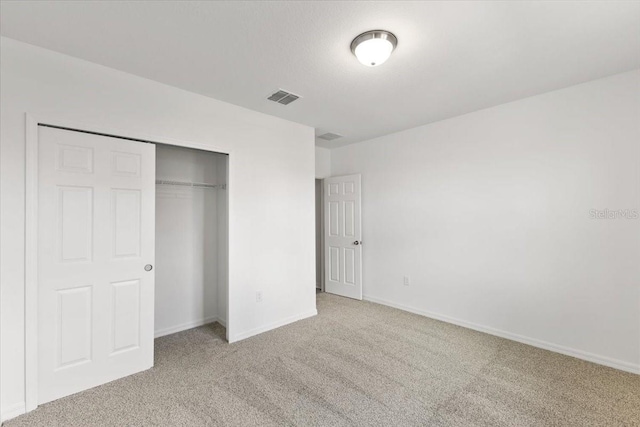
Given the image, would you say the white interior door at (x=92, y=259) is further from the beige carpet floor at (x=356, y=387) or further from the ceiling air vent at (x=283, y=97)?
the ceiling air vent at (x=283, y=97)

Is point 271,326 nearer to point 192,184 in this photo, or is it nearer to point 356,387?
point 356,387

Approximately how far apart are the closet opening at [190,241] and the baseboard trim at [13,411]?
4.26 feet

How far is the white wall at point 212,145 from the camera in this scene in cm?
198

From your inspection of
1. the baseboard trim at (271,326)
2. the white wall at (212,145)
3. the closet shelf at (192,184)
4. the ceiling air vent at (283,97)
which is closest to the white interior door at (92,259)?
the white wall at (212,145)

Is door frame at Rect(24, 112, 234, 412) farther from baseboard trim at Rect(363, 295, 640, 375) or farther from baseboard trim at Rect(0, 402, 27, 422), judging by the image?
baseboard trim at Rect(363, 295, 640, 375)

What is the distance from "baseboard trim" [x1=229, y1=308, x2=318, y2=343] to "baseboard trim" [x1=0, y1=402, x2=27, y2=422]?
157 cm

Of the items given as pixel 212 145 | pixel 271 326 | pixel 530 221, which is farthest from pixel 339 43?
pixel 271 326

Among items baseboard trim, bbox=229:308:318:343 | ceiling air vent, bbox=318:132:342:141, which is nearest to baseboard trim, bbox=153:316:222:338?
baseboard trim, bbox=229:308:318:343

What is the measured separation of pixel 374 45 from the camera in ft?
6.39

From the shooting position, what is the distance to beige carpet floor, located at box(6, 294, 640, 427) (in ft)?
6.38

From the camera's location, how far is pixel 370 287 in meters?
4.65

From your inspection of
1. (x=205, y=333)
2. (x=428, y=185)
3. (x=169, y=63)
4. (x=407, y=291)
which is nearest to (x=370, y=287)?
(x=407, y=291)

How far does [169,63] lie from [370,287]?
396cm

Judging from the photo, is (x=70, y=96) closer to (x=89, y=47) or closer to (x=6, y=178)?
(x=89, y=47)
